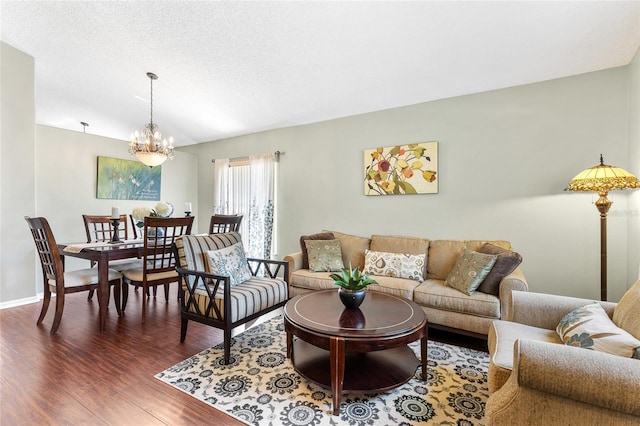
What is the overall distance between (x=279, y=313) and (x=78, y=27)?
12.5 ft

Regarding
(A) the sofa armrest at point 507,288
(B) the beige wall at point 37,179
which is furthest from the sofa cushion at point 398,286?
(B) the beige wall at point 37,179

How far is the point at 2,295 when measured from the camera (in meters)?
3.29

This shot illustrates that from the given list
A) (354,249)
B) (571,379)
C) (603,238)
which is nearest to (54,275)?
(354,249)

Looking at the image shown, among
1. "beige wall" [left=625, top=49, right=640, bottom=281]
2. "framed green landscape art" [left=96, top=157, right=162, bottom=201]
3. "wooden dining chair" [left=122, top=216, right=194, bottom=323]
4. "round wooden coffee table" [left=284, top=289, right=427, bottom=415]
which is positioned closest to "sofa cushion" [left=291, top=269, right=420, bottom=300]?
"round wooden coffee table" [left=284, top=289, right=427, bottom=415]

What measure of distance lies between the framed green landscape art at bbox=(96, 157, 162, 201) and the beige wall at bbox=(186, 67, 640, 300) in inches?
147

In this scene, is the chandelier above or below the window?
above

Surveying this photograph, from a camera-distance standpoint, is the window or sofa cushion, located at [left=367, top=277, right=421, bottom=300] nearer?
sofa cushion, located at [left=367, top=277, right=421, bottom=300]

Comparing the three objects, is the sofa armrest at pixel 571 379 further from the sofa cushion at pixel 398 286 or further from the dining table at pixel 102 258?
the dining table at pixel 102 258

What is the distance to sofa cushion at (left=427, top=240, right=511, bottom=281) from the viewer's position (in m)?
3.07

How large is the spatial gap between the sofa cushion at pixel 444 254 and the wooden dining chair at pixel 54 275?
11.2 ft

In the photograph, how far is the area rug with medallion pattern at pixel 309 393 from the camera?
5.28ft

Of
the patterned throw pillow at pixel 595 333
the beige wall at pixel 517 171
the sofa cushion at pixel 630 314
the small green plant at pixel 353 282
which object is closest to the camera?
the patterned throw pillow at pixel 595 333

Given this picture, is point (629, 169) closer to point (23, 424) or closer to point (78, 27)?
point (23, 424)

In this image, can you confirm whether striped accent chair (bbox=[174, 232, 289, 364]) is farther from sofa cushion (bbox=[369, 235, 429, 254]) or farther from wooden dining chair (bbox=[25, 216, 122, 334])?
sofa cushion (bbox=[369, 235, 429, 254])
